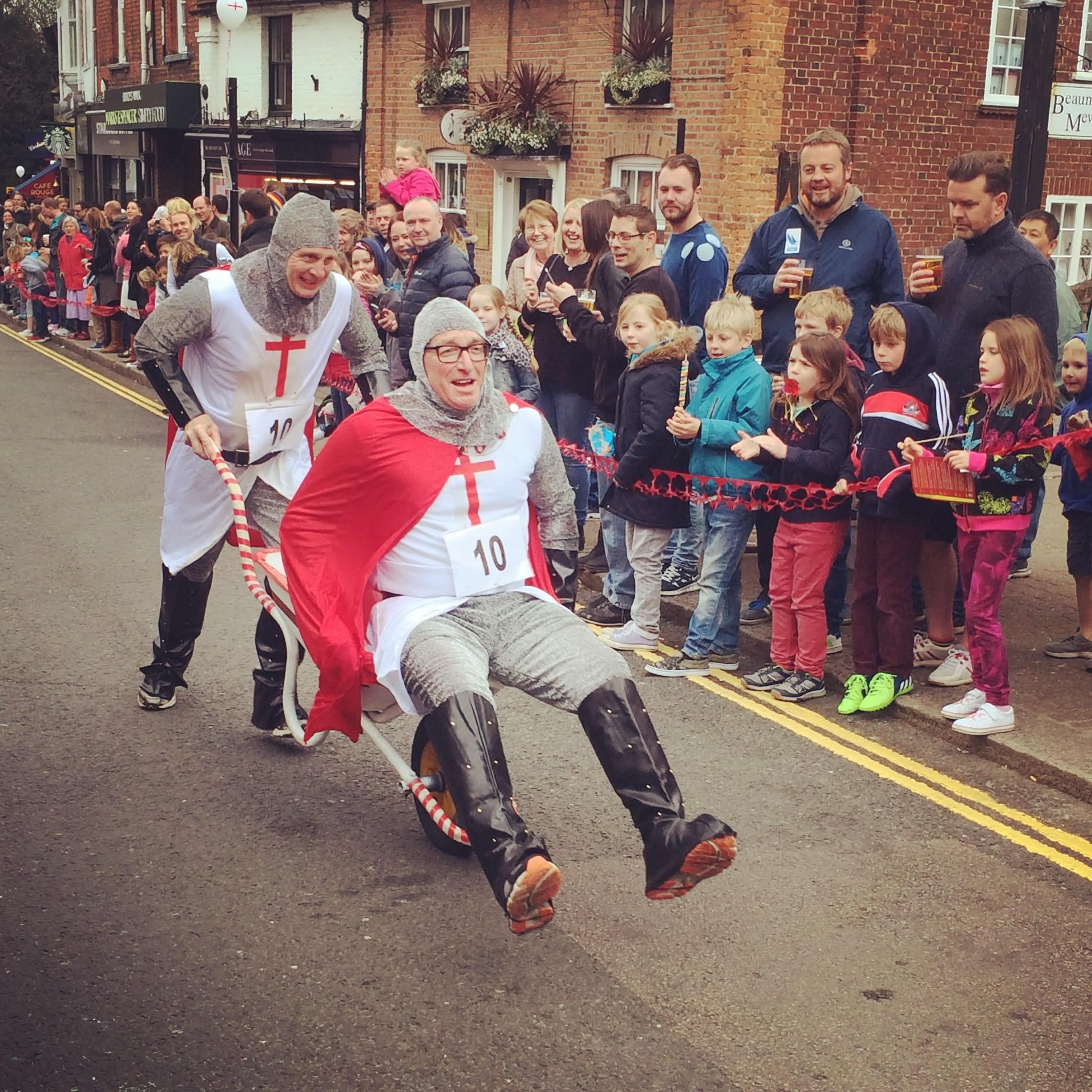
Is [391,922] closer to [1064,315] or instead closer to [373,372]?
[373,372]

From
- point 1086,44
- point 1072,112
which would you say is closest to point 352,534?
point 1072,112

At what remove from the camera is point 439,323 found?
459 centimetres

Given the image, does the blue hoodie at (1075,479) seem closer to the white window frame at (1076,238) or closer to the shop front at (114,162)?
the white window frame at (1076,238)

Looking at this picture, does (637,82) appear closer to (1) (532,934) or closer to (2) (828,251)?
(2) (828,251)

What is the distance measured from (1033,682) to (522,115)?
45.8 ft

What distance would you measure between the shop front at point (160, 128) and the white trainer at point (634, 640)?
25.0 metres

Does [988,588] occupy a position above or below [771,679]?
above

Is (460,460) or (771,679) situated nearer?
(460,460)

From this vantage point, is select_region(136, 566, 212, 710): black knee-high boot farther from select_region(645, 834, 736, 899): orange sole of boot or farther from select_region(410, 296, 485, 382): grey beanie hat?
select_region(645, 834, 736, 899): orange sole of boot

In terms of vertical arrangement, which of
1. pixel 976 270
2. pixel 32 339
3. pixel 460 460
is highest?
pixel 976 270

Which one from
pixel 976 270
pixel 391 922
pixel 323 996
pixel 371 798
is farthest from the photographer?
pixel 976 270

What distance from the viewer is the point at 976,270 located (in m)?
6.59

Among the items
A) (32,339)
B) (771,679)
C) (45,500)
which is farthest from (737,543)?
(32,339)

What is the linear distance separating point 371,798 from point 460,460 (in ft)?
4.92
